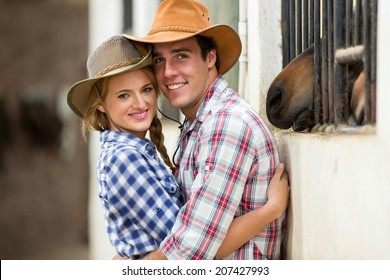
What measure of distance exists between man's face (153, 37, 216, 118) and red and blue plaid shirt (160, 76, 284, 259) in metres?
0.22

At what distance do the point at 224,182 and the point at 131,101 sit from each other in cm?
50

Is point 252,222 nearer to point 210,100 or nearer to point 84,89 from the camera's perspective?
point 210,100

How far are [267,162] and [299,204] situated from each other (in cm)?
16

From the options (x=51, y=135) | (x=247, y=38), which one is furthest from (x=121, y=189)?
(x=247, y=38)

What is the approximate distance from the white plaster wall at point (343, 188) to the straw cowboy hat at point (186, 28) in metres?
0.38

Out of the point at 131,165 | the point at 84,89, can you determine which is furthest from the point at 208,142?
the point at 84,89

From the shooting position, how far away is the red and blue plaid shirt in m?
2.24

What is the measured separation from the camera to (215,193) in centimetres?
224

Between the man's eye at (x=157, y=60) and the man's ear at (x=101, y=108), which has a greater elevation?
the man's eye at (x=157, y=60)

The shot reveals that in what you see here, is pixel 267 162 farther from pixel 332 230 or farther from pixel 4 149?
pixel 4 149

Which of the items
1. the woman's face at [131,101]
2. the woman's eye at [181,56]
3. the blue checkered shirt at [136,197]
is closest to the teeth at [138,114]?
the woman's face at [131,101]

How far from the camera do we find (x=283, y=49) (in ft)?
10.1

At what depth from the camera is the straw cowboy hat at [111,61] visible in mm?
2555

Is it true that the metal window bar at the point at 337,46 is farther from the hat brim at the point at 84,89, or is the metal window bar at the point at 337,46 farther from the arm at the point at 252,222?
the hat brim at the point at 84,89
